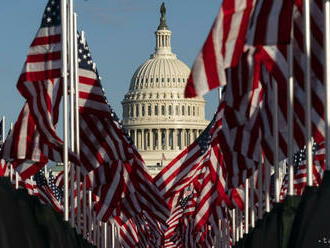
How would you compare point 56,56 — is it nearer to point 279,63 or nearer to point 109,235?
point 279,63

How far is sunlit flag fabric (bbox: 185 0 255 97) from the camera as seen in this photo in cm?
1902

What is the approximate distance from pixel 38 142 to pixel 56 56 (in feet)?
7.43

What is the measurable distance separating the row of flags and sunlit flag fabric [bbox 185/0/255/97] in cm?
1

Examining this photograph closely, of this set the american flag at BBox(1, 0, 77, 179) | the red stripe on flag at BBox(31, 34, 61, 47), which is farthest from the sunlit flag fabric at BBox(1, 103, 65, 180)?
the red stripe on flag at BBox(31, 34, 61, 47)

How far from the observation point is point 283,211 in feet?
76.8

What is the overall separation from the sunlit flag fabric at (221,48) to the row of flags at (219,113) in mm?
13

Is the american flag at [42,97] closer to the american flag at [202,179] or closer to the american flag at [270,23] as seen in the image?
the american flag at [270,23]

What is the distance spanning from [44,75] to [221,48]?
26.8ft

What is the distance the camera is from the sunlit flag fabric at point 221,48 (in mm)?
19016

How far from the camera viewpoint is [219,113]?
3503 cm

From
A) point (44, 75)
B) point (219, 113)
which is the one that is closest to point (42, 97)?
point (44, 75)

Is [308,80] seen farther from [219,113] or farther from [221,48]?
[219,113]

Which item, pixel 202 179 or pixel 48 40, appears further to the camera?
pixel 202 179

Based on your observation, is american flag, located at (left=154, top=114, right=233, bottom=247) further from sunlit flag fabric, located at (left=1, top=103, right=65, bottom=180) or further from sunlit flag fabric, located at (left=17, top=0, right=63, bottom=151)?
sunlit flag fabric, located at (left=17, top=0, right=63, bottom=151)
